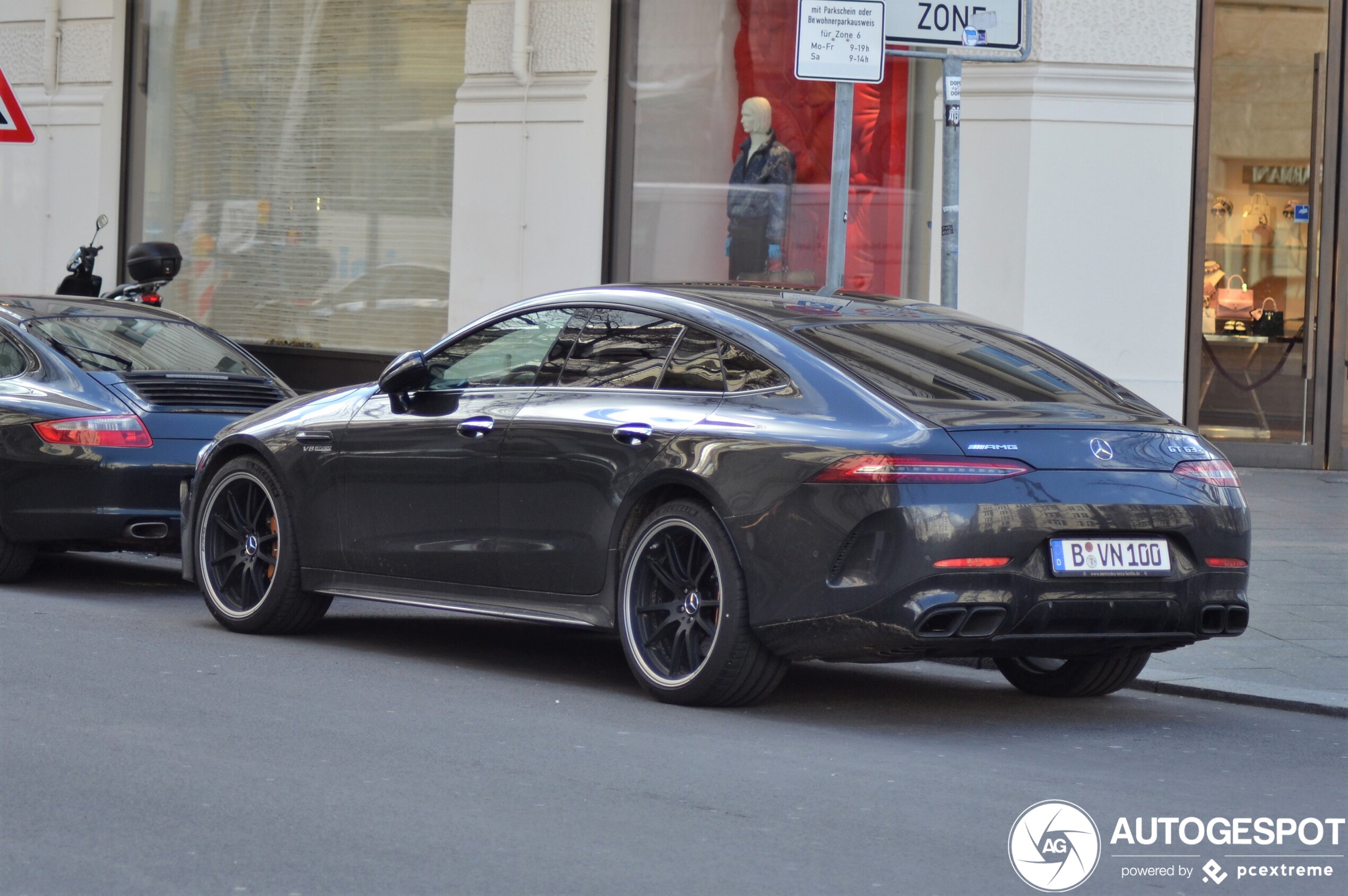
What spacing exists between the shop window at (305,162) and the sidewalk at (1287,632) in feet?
25.6

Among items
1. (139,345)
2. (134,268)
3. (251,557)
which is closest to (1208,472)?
(251,557)

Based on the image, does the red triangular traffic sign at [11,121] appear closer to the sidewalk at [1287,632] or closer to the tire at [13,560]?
the tire at [13,560]

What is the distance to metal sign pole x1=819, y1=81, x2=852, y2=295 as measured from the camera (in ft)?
30.5

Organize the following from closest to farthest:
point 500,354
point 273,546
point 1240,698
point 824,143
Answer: point 1240,698
point 500,354
point 273,546
point 824,143

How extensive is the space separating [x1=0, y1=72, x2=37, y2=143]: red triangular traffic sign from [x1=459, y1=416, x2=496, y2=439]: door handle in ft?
22.5

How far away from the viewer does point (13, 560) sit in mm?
9633

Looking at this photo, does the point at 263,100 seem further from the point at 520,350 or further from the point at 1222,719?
the point at 1222,719

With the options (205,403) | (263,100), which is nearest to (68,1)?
(263,100)

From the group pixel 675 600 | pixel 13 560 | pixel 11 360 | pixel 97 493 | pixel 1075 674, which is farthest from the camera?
pixel 11 360

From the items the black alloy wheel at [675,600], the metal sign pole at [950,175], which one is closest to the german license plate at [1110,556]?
the black alloy wheel at [675,600]

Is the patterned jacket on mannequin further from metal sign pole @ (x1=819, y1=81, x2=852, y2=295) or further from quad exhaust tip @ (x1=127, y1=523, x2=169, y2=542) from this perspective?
quad exhaust tip @ (x1=127, y1=523, x2=169, y2=542)

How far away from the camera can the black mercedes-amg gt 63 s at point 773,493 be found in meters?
6.10

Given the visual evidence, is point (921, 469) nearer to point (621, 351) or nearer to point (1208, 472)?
point (1208, 472)

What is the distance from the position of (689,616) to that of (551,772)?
121cm
